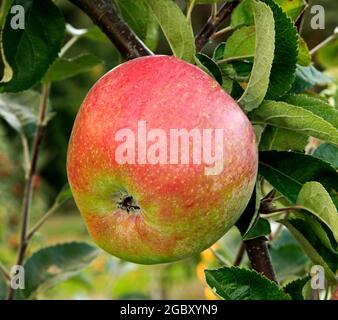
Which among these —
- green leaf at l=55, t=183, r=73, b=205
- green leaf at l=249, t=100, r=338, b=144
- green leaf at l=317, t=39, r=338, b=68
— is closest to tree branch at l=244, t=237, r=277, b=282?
green leaf at l=249, t=100, r=338, b=144

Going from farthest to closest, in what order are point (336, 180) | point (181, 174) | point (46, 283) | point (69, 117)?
1. point (69, 117)
2. point (46, 283)
3. point (336, 180)
4. point (181, 174)

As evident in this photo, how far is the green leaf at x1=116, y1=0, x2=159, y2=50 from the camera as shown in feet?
3.00

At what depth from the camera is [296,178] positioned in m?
0.79

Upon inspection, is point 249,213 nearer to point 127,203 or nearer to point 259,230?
point 259,230

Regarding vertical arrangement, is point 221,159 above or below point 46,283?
above

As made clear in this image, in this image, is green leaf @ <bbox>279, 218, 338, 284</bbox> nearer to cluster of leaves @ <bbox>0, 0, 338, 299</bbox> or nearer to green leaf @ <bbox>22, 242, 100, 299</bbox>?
cluster of leaves @ <bbox>0, 0, 338, 299</bbox>

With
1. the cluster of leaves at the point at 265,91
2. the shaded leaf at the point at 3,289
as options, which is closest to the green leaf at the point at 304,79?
the cluster of leaves at the point at 265,91

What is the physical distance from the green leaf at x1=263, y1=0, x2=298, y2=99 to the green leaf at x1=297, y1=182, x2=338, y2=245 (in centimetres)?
11

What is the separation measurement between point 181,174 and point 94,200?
107 mm

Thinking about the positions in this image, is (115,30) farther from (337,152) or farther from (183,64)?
(337,152)

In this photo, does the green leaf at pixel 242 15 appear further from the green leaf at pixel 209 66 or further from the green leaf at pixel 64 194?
the green leaf at pixel 64 194

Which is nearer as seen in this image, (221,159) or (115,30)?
(221,159)

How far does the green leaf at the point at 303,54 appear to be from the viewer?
0.83 m
